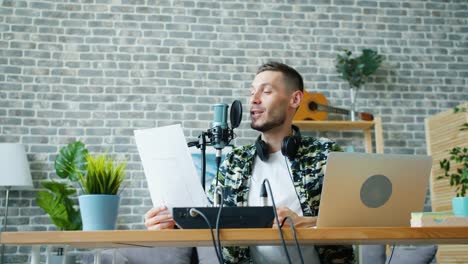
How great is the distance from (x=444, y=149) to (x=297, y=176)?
235 centimetres

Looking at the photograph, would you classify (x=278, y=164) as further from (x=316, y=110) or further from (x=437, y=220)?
(x=316, y=110)

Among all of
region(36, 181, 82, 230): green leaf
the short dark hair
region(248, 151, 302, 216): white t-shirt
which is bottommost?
region(36, 181, 82, 230): green leaf

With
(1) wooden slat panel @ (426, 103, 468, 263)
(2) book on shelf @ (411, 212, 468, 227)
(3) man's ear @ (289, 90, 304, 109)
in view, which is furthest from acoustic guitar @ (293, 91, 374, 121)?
(2) book on shelf @ (411, 212, 468, 227)

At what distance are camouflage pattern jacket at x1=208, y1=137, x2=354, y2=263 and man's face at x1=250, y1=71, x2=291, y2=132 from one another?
132mm

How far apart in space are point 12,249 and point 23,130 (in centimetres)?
91

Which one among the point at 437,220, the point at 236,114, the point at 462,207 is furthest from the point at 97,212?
the point at 462,207

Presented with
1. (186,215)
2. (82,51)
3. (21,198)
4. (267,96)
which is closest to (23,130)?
(21,198)

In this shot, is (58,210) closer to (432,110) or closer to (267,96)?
(267,96)

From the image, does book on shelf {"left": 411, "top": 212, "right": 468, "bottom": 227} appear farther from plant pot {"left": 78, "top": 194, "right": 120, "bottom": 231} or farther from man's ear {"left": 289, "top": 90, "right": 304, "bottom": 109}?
man's ear {"left": 289, "top": 90, "right": 304, "bottom": 109}

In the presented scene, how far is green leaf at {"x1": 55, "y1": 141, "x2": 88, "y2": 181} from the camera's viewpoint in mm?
3799

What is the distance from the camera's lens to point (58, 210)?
3744 millimetres

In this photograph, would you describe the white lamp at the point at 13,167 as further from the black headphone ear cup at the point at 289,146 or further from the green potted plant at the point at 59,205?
the black headphone ear cup at the point at 289,146

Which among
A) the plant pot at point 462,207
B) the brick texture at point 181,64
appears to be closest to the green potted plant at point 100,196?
the plant pot at point 462,207

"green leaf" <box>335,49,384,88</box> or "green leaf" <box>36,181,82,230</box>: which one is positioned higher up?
"green leaf" <box>335,49,384,88</box>
